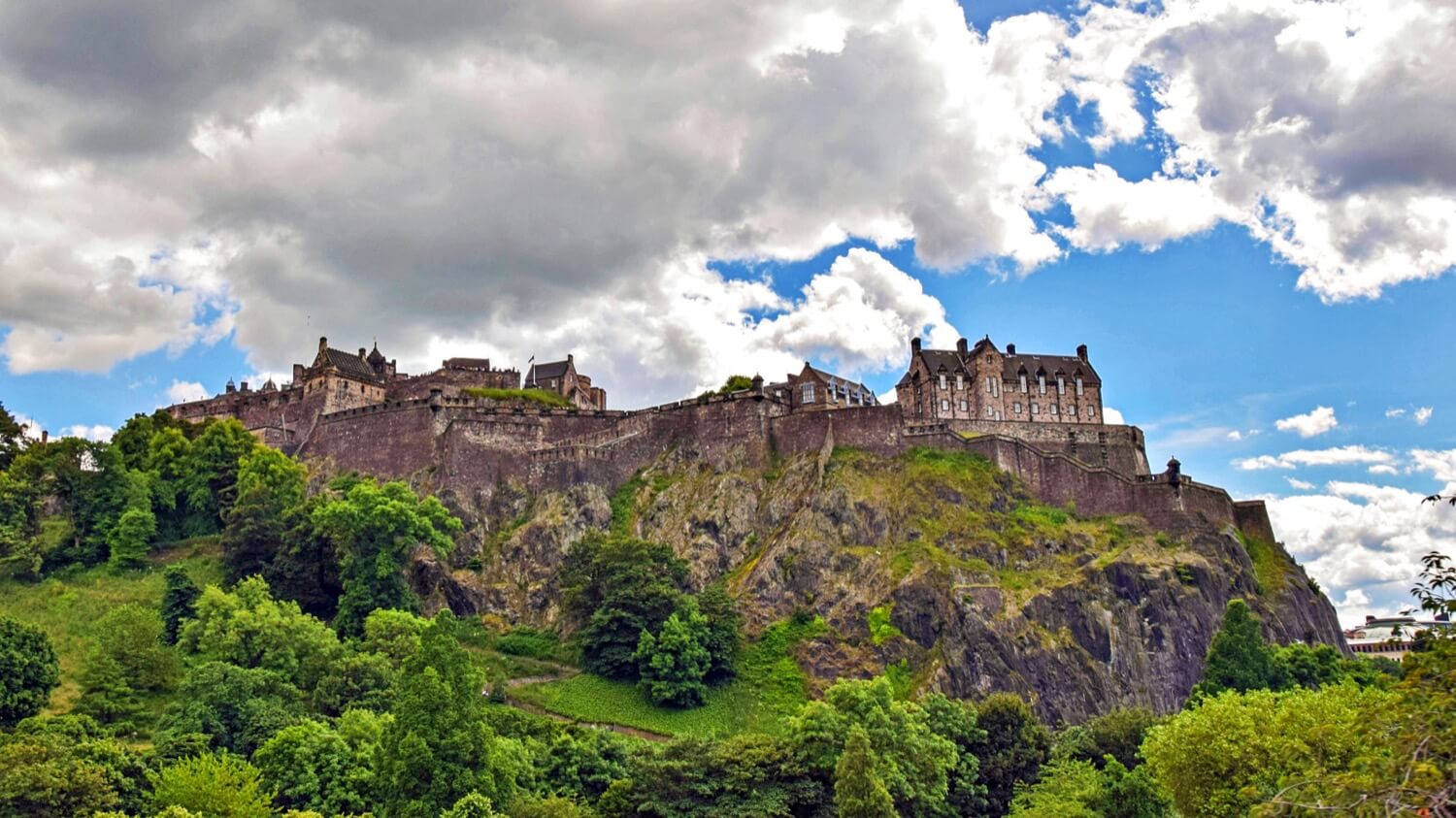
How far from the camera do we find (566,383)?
9662cm

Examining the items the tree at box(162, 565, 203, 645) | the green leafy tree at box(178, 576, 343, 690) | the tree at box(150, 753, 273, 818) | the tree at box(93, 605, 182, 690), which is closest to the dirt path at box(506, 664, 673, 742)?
the green leafy tree at box(178, 576, 343, 690)

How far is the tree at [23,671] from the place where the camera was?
5369cm

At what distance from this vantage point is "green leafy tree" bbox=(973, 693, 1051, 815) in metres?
54.2

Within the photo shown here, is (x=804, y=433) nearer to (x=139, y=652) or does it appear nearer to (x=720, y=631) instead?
(x=720, y=631)

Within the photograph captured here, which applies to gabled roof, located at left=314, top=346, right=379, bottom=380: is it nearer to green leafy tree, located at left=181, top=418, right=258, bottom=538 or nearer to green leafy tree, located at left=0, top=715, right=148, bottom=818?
green leafy tree, located at left=181, top=418, right=258, bottom=538

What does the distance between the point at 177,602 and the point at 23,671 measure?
14802 mm

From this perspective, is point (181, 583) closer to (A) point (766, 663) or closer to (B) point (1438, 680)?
(A) point (766, 663)

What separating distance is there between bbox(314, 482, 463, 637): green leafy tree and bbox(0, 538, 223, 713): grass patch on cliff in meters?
9.21

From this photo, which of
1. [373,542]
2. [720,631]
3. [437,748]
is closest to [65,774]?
[437,748]

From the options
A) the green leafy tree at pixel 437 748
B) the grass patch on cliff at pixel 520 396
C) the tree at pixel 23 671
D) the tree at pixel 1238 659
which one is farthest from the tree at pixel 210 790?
the grass patch on cliff at pixel 520 396

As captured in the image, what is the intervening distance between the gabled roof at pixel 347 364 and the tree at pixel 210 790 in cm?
5116

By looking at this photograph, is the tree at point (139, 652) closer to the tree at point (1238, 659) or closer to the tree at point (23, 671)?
the tree at point (23, 671)

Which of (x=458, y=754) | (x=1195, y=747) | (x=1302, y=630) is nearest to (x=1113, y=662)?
(x=1302, y=630)

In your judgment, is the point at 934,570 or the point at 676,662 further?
the point at 934,570
